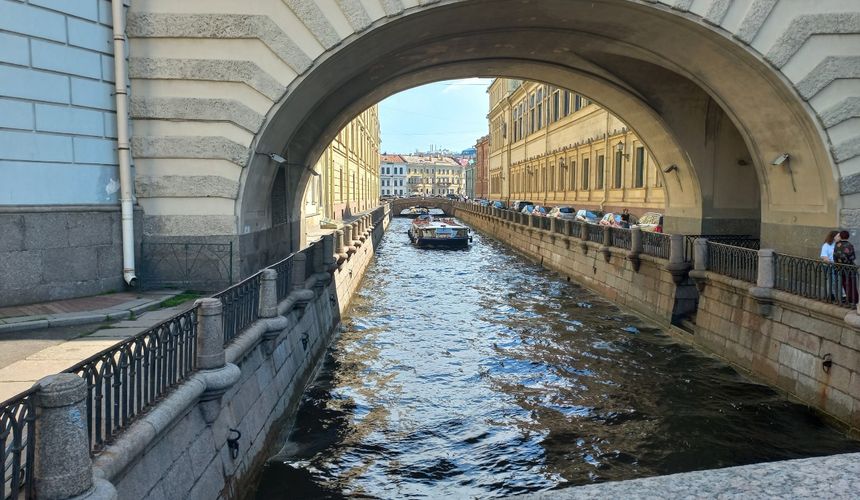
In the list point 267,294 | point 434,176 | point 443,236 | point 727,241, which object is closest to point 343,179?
point 443,236

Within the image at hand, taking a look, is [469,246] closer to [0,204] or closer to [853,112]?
[853,112]

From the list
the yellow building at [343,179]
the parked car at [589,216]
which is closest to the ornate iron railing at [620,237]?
the yellow building at [343,179]

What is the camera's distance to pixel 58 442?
356 cm

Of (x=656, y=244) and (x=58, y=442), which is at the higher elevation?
(x=656, y=244)

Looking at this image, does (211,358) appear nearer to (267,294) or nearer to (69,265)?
(267,294)

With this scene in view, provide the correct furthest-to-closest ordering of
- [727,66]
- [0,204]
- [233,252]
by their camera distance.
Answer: [727,66] < [233,252] < [0,204]

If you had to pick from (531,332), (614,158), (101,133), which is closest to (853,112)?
(531,332)

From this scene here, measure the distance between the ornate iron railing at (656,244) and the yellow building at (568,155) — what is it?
399 centimetres

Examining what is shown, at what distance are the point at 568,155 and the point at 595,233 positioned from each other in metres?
20.8

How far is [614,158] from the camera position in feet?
110

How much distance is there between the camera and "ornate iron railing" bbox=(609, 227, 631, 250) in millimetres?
19400

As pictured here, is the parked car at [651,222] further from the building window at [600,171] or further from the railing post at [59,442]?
the railing post at [59,442]

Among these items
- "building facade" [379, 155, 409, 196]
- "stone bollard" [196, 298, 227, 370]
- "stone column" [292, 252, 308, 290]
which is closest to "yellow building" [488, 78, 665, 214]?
"stone column" [292, 252, 308, 290]

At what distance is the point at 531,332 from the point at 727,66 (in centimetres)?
792
